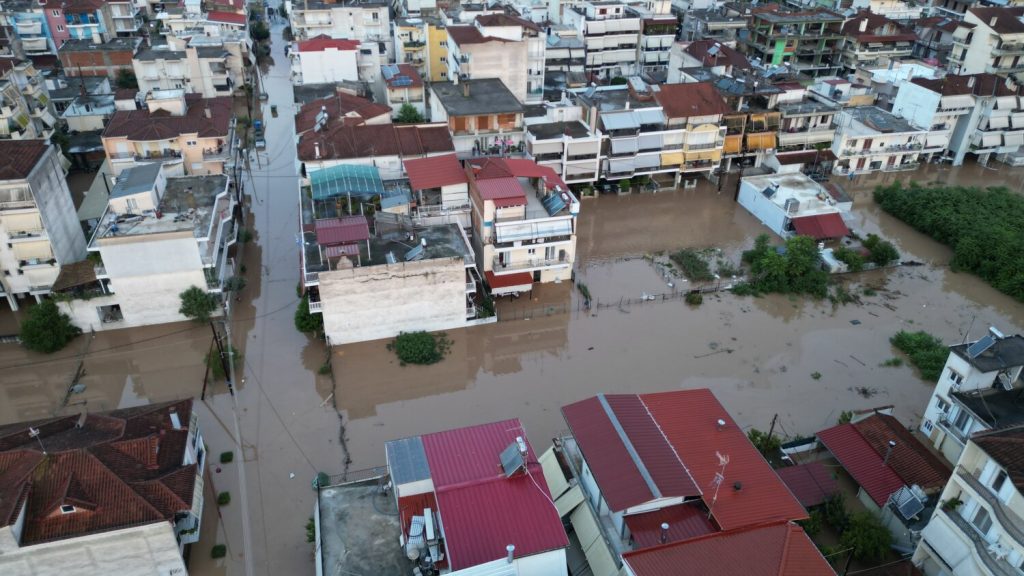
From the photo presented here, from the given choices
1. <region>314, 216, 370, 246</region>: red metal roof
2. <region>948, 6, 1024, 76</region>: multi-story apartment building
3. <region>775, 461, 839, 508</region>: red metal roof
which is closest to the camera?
<region>775, 461, 839, 508</region>: red metal roof

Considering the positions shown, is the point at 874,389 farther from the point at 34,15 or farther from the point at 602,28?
the point at 34,15

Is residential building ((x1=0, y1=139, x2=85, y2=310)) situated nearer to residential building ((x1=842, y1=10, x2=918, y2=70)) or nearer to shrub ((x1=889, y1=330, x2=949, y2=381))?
shrub ((x1=889, y1=330, x2=949, y2=381))

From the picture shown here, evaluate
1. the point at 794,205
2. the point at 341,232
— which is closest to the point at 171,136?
the point at 341,232

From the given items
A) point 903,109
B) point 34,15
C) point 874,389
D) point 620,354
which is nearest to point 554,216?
point 620,354

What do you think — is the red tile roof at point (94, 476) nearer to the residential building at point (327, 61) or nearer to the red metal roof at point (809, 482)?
the red metal roof at point (809, 482)

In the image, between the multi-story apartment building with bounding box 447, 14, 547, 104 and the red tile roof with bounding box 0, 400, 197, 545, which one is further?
the multi-story apartment building with bounding box 447, 14, 547, 104

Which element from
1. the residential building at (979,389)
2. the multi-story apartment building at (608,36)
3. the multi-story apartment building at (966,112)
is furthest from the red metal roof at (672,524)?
the multi-story apartment building at (608,36)

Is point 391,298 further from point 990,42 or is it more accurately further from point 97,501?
point 990,42

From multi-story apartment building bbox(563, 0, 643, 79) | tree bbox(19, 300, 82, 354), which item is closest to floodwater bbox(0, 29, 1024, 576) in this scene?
tree bbox(19, 300, 82, 354)
